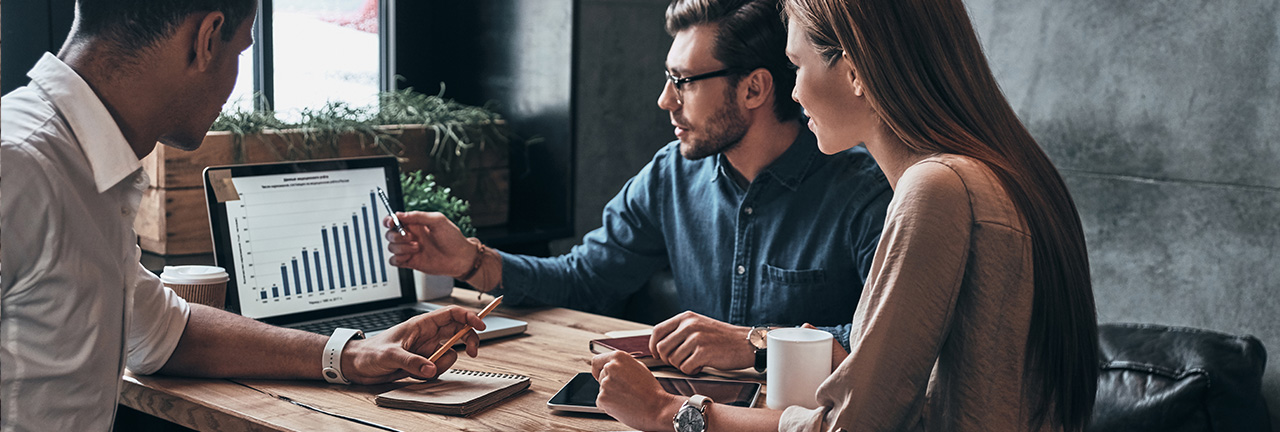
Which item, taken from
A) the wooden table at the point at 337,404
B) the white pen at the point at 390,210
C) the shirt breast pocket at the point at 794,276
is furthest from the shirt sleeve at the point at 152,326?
the shirt breast pocket at the point at 794,276

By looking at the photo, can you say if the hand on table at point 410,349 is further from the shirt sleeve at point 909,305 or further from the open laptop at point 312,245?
the shirt sleeve at point 909,305

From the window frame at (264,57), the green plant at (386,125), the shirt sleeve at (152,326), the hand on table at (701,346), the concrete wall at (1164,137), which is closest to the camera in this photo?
the shirt sleeve at (152,326)

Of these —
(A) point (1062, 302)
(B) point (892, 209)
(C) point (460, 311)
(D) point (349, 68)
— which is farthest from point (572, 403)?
(D) point (349, 68)

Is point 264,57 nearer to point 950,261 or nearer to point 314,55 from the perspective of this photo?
point 314,55

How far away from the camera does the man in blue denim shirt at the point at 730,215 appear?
204 centimetres

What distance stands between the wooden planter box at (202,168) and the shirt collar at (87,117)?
757mm

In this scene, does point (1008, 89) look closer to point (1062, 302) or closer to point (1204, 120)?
point (1204, 120)

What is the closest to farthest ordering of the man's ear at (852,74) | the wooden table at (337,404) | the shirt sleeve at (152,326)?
the man's ear at (852,74)
the wooden table at (337,404)
the shirt sleeve at (152,326)

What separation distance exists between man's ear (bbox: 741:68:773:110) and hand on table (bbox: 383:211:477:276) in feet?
2.21

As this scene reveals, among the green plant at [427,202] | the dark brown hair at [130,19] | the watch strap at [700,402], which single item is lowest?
the watch strap at [700,402]

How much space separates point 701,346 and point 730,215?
1.87 ft

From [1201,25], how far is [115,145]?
7.42 ft

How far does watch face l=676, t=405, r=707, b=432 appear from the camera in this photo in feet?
4.35

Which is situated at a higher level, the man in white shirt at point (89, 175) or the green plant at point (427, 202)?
the man in white shirt at point (89, 175)
